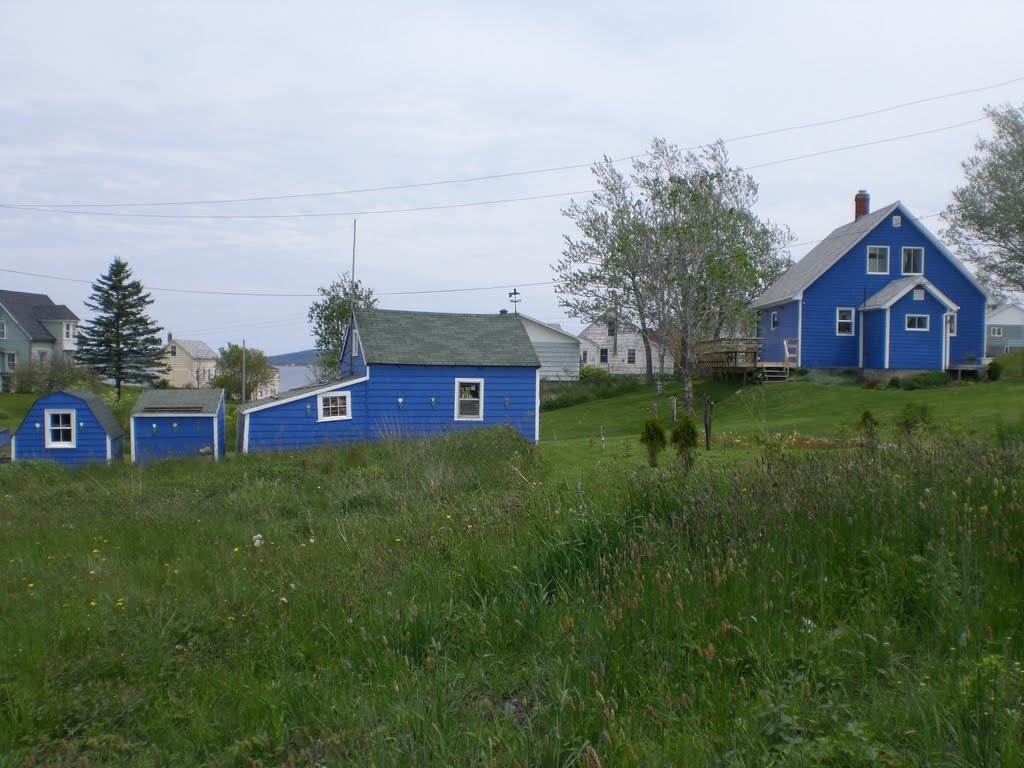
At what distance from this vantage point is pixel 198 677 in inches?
194

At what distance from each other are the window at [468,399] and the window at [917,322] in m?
19.4

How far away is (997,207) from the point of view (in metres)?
34.6

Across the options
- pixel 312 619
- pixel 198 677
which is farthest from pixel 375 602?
pixel 198 677

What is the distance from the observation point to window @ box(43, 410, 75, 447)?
953 inches

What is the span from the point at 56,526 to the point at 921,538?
451 inches

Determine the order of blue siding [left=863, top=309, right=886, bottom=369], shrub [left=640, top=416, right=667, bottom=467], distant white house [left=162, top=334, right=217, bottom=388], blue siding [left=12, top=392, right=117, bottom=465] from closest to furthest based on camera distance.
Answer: shrub [left=640, top=416, right=667, bottom=467], blue siding [left=12, top=392, right=117, bottom=465], blue siding [left=863, top=309, right=886, bottom=369], distant white house [left=162, top=334, right=217, bottom=388]

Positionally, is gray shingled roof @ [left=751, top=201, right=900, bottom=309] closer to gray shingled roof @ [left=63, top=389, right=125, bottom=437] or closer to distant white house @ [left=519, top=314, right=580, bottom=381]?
distant white house @ [left=519, top=314, right=580, bottom=381]

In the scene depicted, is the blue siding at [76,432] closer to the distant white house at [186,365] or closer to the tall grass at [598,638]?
the tall grass at [598,638]

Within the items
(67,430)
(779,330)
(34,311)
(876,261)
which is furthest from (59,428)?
(34,311)

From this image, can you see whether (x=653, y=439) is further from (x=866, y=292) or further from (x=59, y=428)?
(x=866, y=292)

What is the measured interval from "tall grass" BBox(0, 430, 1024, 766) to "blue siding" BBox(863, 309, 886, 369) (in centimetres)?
3000

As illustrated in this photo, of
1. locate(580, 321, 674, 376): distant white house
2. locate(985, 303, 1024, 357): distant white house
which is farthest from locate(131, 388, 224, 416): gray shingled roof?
locate(985, 303, 1024, 357): distant white house

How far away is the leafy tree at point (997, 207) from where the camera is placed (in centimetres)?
3400

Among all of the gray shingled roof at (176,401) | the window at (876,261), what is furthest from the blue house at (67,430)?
the window at (876,261)
